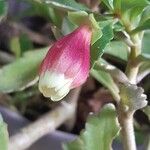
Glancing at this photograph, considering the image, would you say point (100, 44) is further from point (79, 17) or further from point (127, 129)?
point (127, 129)

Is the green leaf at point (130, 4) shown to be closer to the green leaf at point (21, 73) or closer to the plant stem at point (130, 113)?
the plant stem at point (130, 113)

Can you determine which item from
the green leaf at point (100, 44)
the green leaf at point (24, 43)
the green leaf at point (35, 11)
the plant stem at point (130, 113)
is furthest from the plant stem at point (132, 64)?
the green leaf at point (24, 43)

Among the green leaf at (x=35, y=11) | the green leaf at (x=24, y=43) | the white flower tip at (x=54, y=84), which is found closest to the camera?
the white flower tip at (x=54, y=84)

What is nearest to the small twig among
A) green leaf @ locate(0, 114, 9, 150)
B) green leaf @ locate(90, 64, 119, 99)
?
green leaf @ locate(90, 64, 119, 99)

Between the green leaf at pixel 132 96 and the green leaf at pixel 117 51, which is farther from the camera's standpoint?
the green leaf at pixel 117 51

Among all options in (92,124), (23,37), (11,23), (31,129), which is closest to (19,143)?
(31,129)

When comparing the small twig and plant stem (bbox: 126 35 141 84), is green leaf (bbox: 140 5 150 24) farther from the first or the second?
the small twig
